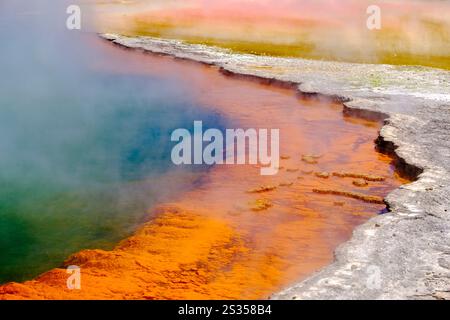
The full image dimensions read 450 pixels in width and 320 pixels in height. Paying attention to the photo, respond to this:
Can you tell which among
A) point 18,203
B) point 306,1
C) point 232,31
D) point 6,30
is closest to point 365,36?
point 232,31

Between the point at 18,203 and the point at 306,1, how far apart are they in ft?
89.6

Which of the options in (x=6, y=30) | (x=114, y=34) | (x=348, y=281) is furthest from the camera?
(x=6, y=30)

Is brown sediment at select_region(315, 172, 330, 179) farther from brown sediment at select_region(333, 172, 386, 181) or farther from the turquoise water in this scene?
the turquoise water

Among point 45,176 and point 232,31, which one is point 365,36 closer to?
point 232,31

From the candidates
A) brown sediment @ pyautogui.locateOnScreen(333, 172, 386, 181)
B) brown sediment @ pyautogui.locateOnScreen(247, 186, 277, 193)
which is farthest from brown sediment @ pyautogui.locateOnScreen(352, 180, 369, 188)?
brown sediment @ pyautogui.locateOnScreen(247, 186, 277, 193)

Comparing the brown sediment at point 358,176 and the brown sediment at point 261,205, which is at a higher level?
the brown sediment at point 358,176

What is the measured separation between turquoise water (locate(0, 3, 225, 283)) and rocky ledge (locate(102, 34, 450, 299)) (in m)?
2.76

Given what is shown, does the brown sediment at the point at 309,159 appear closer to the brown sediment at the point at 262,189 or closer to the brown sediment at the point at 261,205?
the brown sediment at the point at 262,189

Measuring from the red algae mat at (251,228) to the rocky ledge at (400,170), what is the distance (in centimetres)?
46

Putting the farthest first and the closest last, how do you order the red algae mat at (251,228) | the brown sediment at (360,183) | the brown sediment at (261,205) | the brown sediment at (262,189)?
the brown sediment at (360,183) < the brown sediment at (262,189) < the brown sediment at (261,205) < the red algae mat at (251,228)

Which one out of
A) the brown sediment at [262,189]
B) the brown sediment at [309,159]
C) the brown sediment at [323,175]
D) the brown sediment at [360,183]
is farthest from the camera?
the brown sediment at [309,159]

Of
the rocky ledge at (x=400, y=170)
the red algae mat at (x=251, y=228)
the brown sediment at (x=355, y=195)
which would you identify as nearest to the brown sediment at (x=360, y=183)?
the red algae mat at (x=251, y=228)

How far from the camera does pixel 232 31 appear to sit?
2592cm

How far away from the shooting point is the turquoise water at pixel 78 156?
6977 mm
